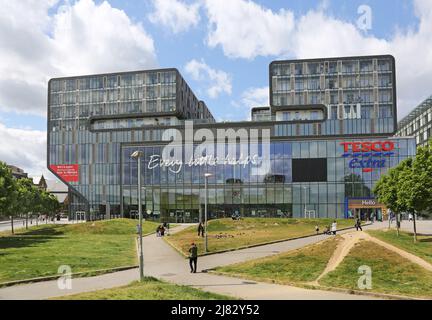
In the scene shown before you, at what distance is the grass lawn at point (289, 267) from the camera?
890 inches

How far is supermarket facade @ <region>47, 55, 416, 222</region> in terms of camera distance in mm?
87125

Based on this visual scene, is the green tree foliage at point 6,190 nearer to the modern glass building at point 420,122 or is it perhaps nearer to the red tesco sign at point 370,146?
the red tesco sign at point 370,146

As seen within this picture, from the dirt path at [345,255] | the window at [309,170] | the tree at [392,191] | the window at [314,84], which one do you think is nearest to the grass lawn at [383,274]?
the dirt path at [345,255]

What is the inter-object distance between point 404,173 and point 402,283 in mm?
25289

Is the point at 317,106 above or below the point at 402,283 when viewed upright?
above

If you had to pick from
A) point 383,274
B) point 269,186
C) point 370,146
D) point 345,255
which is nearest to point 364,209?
point 370,146

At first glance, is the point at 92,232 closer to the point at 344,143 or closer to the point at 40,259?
the point at 40,259

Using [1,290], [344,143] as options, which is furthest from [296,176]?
[1,290]

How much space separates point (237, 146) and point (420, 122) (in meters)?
61.2

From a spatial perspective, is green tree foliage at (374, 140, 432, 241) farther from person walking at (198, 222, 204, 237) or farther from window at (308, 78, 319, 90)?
window at (308, 78, 319, 90)

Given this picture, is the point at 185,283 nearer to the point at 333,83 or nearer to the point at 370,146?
the point at 370,146

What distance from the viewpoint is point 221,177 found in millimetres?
91250

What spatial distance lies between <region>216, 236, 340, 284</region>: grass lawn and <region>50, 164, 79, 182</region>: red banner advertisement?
8244 centimetres

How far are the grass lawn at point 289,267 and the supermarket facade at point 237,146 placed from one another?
5763 cm
